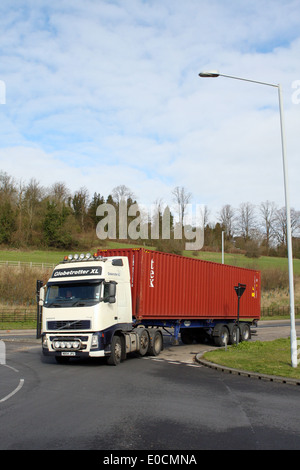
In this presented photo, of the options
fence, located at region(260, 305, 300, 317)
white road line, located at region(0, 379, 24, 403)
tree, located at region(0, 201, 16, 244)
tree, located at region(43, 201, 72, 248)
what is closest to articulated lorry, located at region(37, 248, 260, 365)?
white road line, located at region(0, 379, 24, 403)

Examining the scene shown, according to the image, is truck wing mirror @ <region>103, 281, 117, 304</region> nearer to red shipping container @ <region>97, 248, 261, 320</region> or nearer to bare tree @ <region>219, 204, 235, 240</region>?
red shipping container @ <region>97, 248, 261, 320</region>

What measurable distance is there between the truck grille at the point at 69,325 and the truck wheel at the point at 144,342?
3.39 metres

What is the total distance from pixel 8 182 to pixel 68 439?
2507 inches

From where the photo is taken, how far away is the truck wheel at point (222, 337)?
863 inches

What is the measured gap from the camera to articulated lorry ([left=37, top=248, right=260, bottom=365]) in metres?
13.9

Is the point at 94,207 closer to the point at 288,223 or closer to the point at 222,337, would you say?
the point at 222,337

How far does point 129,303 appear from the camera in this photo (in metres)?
16.0

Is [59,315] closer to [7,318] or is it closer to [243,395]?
[243,395]

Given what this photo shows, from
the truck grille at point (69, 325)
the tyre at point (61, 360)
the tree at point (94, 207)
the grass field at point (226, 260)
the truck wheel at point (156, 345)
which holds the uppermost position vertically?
the tree at point (94, 207)

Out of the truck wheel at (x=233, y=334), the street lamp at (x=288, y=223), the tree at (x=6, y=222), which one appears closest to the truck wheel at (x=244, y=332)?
the truck wheel at (x=233, y=334)

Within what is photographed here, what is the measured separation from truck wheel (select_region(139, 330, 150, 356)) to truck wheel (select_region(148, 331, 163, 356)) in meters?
0.20

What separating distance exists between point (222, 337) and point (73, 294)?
10440mm

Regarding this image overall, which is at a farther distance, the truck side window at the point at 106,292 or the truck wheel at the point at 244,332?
the truck wheel at the point at 244,332

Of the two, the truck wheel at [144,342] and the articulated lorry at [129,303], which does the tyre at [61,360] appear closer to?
the articulated lorry at [129,303]
